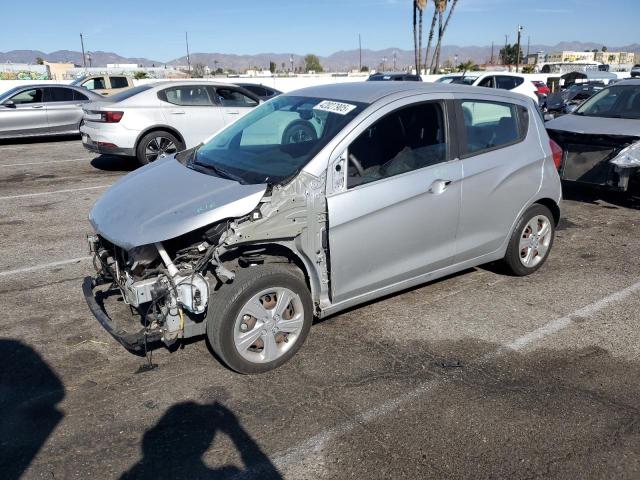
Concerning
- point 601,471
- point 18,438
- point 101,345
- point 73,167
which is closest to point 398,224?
point 601,471

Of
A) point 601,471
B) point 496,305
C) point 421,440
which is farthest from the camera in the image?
point 496,305

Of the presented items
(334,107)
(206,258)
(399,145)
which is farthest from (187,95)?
(206,258)

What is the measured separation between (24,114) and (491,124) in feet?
44.1

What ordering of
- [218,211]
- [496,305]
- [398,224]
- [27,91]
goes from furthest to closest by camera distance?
[27,91], [496,305], [398,224], [218,211]

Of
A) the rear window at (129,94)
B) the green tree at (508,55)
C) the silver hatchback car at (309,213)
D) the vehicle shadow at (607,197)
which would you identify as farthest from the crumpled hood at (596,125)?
the green tree at (508,55)

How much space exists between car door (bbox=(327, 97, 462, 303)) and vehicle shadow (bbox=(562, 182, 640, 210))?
4546mm

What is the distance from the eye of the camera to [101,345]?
422 cm

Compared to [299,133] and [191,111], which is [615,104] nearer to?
[299,133]

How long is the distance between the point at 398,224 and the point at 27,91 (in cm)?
1384

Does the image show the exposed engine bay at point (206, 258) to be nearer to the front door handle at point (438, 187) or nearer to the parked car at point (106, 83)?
the front door handle at point (438, 187)

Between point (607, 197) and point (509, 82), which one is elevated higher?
point (509, 82)

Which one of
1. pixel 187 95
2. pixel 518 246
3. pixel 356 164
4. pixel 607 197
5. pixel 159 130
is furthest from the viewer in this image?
pixel 187 95

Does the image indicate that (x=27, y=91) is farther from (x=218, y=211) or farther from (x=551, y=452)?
A: (x=551, y=452)

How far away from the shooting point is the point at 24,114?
580 inches
